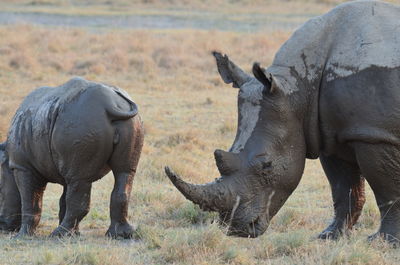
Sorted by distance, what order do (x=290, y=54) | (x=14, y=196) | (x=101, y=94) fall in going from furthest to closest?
(x=14, y=196), (x=101, y=94), (x=290, y=54)

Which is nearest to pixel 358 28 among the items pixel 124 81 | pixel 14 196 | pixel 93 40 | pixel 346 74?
pixel 346 74

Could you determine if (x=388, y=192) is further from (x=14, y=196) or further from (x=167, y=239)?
(x=14, y=196)

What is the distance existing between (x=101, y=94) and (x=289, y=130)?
1.82 m

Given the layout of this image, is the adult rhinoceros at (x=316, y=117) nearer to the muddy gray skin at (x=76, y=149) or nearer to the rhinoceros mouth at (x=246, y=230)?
the rhinoceros mouth at (x=246, y=230)

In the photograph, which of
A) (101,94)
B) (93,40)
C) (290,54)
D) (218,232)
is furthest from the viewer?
(93,40)

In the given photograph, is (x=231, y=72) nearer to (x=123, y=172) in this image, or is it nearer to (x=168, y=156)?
(x=123, y=172)

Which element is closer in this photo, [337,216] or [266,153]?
[266,153]

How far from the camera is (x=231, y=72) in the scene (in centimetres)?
697

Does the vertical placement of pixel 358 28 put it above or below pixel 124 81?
above

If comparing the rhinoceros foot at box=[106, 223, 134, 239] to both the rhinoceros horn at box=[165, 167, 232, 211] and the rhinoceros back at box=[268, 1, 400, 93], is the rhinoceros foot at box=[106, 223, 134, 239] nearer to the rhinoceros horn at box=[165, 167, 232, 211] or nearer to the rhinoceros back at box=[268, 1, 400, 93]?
the rhinoceros horn at box=[165, 167, 232, 211]

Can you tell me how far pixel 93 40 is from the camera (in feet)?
81.0

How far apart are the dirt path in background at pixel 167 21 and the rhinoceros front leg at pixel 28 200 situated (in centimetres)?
2290

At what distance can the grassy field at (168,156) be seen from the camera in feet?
21.0

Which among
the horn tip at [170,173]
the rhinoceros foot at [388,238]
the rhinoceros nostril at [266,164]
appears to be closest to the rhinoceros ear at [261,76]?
the rhinoceros nostril at [266,164]
